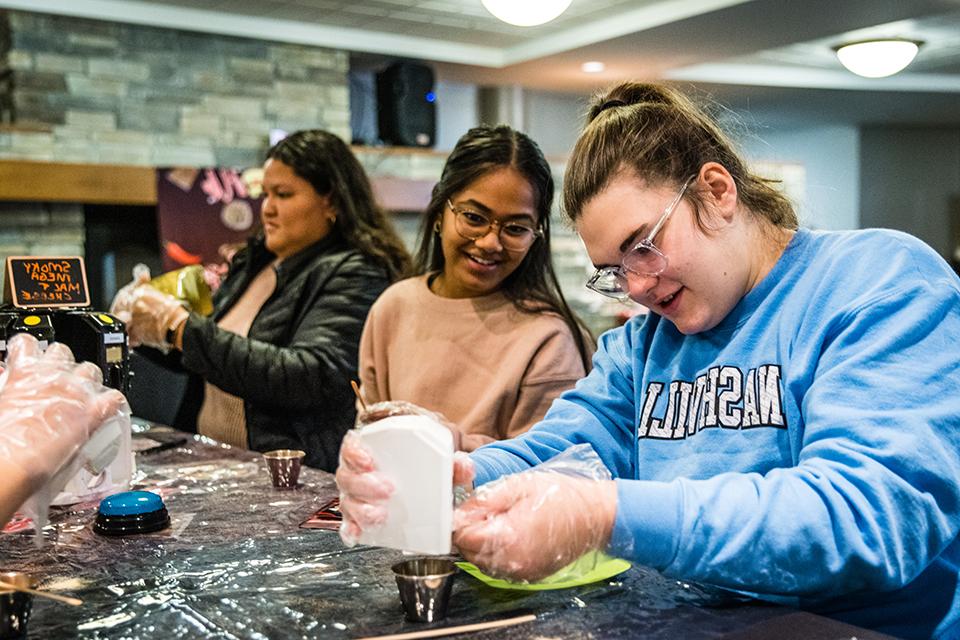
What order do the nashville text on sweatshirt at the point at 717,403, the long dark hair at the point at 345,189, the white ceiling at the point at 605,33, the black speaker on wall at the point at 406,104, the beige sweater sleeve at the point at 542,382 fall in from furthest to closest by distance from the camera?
the black speaker on wall at the point at 406,104, the white ceiling at the point at 605,33, the long dark hair at the point at 345,189, the beige sweater sleeve at the point at 542,382, the nashville text on sweatshirt at the point at 717,403

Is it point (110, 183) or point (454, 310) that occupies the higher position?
point (110, 183)

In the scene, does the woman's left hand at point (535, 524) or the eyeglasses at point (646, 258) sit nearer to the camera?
the woman's left hand at point (535, 524)

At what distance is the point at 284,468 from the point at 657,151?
923mm

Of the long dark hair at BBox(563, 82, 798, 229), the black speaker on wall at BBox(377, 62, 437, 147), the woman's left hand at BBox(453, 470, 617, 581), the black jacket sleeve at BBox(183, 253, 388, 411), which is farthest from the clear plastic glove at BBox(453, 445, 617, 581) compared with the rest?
the black speaker on wall at BBox(377, 62, 437, 147)

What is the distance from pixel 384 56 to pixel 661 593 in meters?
6.14

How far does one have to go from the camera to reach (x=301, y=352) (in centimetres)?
250

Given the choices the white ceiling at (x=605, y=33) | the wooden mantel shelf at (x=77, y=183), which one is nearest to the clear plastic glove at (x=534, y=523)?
the wooden mantel shelf at (x=77, y=183)

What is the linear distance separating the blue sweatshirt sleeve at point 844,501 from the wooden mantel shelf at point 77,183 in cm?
492

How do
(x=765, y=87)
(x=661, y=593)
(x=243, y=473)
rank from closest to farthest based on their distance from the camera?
1. (x=661, y=593)
2. (x=243, y=473)
3. (x=765, y=87)

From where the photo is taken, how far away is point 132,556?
4.58 ft

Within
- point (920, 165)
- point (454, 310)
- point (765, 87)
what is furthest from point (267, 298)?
point (920, 165)

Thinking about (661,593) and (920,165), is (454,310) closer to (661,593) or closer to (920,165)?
(661,593)

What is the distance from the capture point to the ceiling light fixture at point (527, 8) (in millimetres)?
4477

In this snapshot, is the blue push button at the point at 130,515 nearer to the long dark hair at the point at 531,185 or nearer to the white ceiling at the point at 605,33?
the long dark hair at the point at 531,185
